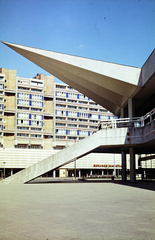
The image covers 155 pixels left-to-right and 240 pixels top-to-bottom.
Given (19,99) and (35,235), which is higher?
(19,99)

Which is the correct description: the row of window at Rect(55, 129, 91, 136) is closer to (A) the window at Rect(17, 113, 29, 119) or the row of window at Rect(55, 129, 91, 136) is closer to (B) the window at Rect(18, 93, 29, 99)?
(A) the window at Rect(17, 113, 29, 119)

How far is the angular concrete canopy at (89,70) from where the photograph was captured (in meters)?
27.0

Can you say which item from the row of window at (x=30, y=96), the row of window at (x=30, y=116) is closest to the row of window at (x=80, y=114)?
the row of window at (x=30, y=116)

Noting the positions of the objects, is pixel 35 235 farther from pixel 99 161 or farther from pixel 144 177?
pixel 99 161

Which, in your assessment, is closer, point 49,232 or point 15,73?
point 49,232

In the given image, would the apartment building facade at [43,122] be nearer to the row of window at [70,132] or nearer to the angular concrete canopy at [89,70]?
the row of window at [70,132]

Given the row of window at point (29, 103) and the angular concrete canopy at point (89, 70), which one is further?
the row of window at point (29, 103)

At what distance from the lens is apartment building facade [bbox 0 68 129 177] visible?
8169 cm

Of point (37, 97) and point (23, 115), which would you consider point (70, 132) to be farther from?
point (23, 115)

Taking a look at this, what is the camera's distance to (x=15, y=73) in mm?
88125

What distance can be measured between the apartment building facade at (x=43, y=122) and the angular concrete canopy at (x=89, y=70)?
160 ft

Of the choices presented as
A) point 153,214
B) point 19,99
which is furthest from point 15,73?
point 153,214

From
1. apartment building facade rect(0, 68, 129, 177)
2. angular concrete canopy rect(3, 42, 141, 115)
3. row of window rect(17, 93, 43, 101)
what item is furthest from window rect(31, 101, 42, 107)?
angular concrete canopy rect(3, 42, 141, 115)

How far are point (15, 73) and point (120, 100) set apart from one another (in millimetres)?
60344
